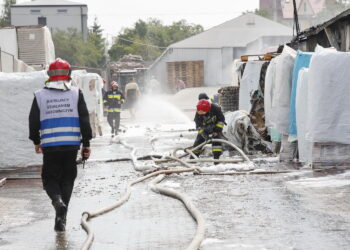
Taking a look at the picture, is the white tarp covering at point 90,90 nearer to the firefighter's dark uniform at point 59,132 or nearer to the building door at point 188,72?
the firefighter's dark uniform at point 59,132

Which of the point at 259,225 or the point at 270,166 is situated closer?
the point at 259,225

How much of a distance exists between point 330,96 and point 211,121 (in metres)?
2.70

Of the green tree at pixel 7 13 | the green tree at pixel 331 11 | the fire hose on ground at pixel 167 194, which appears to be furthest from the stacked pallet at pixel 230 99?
the green tree at pixel 7 13

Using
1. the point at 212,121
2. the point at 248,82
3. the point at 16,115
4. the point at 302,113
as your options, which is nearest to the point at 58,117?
the point at 16,115

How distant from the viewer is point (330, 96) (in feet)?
39.7

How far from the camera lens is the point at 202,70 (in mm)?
60719

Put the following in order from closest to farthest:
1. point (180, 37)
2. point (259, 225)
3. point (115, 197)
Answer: point (259, 225) < point (115, 197) < point (180, 37)

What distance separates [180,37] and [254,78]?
296 feet

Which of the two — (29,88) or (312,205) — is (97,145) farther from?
(312,205)

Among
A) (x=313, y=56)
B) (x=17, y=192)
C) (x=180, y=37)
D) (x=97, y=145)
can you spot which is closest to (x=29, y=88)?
(x=17, y=192)

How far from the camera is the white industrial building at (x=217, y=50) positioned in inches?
2379

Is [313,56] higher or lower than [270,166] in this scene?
higher

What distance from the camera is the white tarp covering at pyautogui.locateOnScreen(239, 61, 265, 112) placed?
1864 cm

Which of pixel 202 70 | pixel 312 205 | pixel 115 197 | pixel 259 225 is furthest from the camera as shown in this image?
pixel 202 70
